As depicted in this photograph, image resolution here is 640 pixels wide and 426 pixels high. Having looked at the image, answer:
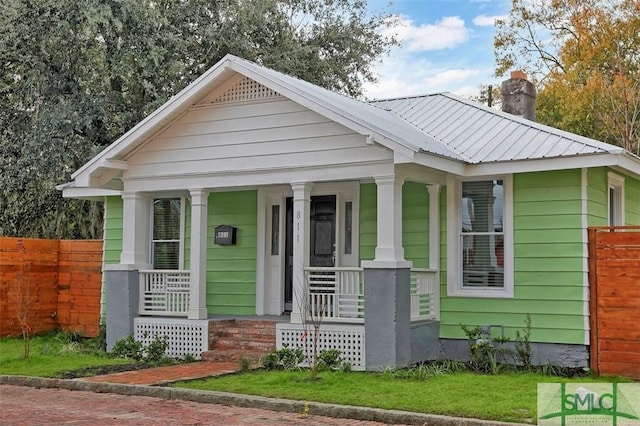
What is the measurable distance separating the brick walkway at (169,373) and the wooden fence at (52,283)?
16.9 ft

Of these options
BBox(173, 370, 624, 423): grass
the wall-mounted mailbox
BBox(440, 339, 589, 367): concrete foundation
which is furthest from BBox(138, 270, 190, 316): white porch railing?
BBox(440, 339, 589, 367): concrete foundation

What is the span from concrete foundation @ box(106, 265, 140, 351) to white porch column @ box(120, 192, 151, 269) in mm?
208

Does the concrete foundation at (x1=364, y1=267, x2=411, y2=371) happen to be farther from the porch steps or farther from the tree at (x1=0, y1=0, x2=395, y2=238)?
the tree at (x1=0, y1=0, x2=395, y2=238)

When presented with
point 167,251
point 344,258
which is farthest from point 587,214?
point 167,251

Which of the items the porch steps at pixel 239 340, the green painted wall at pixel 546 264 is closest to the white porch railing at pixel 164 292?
the porch steps at pixel 239 340

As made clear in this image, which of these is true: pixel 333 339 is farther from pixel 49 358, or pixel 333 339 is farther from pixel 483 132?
pixel 49 358

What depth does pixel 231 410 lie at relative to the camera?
891cm

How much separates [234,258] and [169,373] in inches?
145

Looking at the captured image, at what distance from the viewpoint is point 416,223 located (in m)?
12.8

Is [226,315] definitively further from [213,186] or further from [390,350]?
[390,350]

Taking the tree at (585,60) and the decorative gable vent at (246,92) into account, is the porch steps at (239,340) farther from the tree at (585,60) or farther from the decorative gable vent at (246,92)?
the tree at (585,60)

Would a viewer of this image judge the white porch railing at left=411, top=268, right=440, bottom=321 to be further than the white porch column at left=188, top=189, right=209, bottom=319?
No

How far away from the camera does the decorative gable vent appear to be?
12.7 meters

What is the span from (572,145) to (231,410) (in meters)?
6.32
